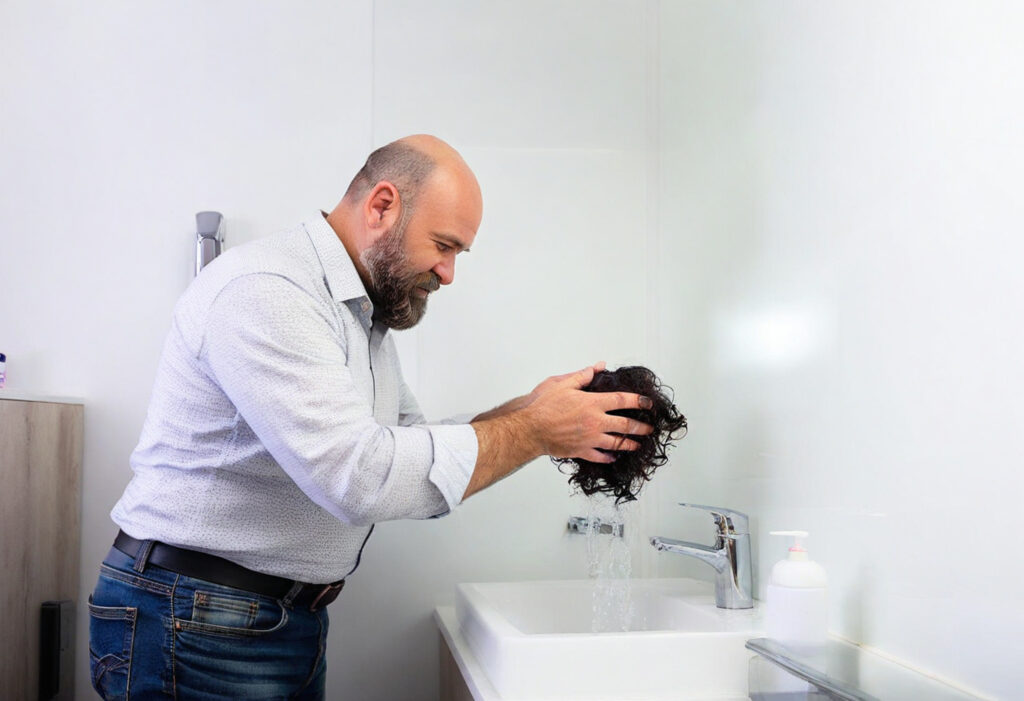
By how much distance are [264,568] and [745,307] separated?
981 mm

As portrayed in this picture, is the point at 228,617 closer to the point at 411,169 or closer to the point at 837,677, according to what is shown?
the point at 411,169

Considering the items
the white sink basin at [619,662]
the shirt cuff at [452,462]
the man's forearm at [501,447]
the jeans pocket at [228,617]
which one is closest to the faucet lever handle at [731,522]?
the white sink basin at [619,662]

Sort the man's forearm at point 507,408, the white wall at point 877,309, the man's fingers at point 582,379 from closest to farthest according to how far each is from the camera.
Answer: the white wall at point 877,309 < the man's fingers at point 582,379 < the man's forearm at point 507,408

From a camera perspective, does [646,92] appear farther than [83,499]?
Yes

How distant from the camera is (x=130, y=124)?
2.23 metres

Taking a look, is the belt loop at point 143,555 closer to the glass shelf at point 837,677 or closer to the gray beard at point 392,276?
the gray beard at point 392,276

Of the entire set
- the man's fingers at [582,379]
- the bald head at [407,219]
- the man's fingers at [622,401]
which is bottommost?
the man's fingers at [622,401]

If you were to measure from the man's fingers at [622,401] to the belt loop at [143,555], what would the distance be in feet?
2.38

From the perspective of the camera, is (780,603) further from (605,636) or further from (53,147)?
(53,147)

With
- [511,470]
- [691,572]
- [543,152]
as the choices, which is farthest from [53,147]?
[691,572]

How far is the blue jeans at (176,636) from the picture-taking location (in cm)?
143

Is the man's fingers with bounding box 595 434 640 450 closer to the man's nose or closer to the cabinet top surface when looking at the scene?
the man's nose

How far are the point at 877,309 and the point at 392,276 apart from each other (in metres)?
0.76

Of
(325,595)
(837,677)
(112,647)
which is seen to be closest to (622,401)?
(837,677)
